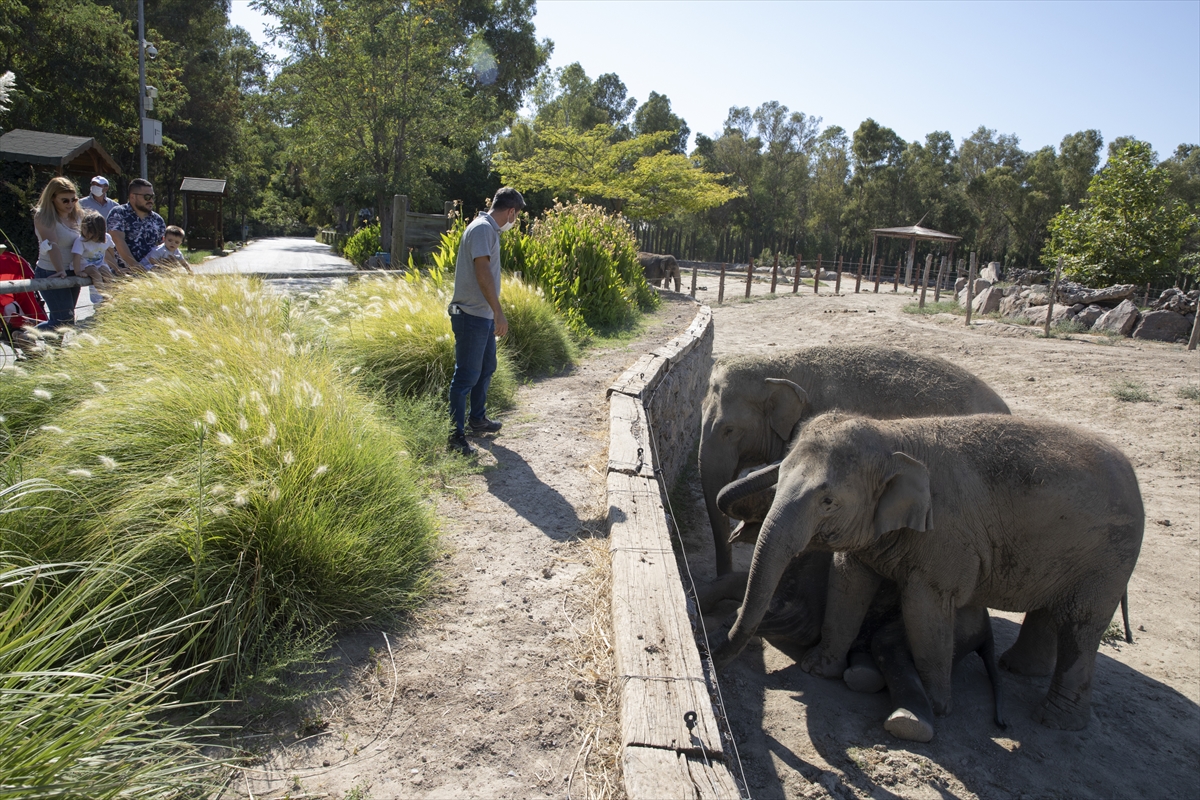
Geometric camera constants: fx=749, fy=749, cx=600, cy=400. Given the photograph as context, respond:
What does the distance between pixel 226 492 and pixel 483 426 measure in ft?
9.79

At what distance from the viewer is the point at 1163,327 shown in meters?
19.0

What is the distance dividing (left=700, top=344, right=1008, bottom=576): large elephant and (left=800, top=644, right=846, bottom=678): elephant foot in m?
0.96

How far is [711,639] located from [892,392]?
2.53m

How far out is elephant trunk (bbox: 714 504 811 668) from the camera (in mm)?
3852

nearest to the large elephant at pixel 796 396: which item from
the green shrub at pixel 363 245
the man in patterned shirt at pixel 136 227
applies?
the man in patterned shirt at pixel 136 227

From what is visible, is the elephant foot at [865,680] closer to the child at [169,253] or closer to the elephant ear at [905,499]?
the elephant ear at [905,499]

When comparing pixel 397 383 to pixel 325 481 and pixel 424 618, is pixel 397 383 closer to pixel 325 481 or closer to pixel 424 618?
pixel 325 481

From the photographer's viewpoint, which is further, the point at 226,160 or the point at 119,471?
the point at 226,160

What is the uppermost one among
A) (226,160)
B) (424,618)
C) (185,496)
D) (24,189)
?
(226,160)

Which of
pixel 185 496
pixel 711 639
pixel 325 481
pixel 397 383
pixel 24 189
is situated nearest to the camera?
pixel 185 496

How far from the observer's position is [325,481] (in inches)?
145

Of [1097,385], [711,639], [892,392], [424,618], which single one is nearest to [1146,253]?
[1097,385]

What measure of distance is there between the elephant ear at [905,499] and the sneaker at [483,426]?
313 cm

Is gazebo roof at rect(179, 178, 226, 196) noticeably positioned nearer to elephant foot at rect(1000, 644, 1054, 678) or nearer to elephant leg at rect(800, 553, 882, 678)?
elephant leg at rect(800, 553, 882, 678)
